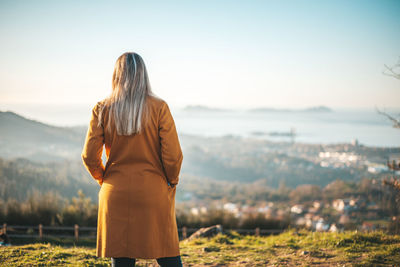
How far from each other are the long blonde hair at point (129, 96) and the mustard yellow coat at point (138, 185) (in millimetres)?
52

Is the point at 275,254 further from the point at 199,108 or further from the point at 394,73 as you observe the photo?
the point at 199,108

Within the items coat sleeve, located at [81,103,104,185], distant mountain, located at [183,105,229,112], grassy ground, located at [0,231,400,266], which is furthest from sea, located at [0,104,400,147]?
coat sleeve, located at [81,103,104,185]

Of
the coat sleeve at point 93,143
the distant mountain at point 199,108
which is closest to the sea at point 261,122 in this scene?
the distant mountain at point 199,108

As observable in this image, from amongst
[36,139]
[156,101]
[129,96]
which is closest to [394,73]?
[156,101]

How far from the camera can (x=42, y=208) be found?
316 inches

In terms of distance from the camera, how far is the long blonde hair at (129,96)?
1835mm

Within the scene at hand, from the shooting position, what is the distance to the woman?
1876 millimetres

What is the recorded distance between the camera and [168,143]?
188 centimetres

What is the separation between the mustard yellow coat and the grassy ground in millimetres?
1931

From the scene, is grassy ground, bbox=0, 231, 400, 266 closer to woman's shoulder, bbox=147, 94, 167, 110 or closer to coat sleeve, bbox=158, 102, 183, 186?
coat sleeve, bbox=158, 102, 183, 186

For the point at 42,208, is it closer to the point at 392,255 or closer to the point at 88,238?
the point at 88,238

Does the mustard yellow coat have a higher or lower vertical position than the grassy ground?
higher

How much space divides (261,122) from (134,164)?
58316mm

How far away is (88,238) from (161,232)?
5.99m
